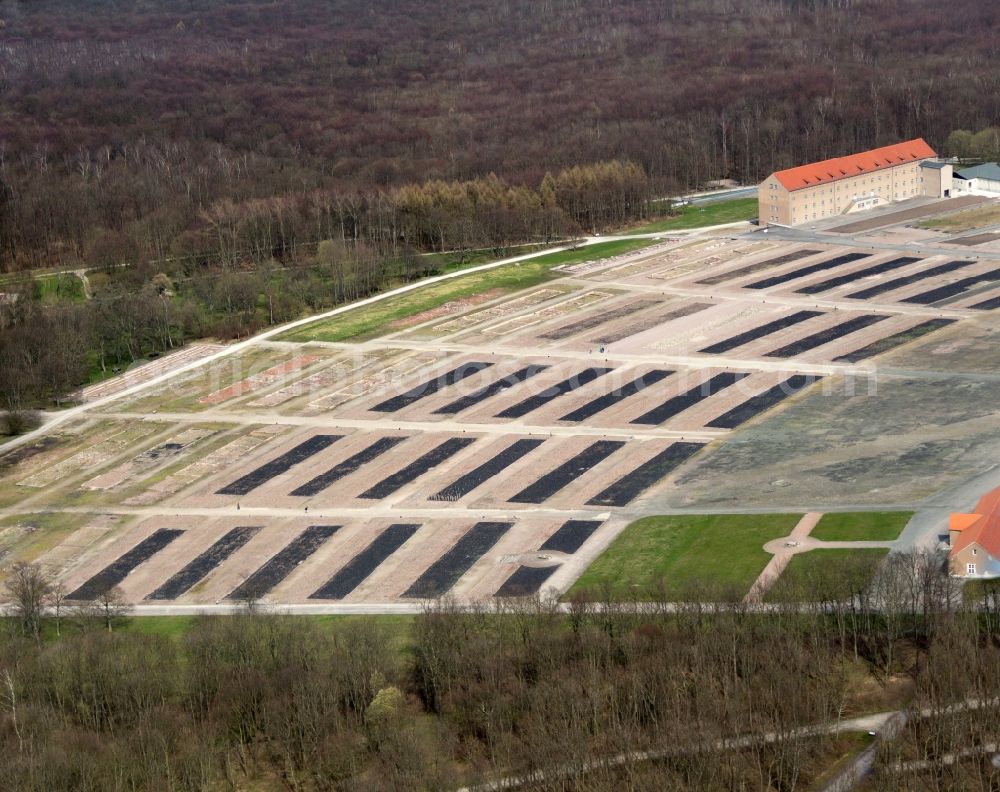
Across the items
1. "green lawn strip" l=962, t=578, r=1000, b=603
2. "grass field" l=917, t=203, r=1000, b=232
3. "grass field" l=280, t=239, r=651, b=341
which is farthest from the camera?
"grass field" l=917, t=203, r=1000, b=232

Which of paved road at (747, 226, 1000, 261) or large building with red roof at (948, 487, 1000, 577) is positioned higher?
paved road at (747, 226, 1000, 261)

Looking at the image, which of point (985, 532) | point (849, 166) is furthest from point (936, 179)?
point (985, 532)

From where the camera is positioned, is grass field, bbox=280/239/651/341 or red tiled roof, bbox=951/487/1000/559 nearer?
red tiled roof, bbox=951/487/1000/559

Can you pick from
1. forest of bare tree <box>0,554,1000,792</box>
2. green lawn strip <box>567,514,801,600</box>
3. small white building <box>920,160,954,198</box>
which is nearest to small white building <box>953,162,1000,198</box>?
small white building <box>920,160,954,198</box>

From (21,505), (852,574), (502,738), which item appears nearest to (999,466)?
(852,574)

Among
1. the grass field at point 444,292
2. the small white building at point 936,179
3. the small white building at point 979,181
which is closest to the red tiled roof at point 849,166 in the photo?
the small white building at point 936,179

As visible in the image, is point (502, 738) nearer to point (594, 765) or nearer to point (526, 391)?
point (594, 765)

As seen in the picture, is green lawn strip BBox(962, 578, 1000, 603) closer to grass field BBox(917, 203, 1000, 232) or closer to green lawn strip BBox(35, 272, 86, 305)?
grass field BBox(917, 203, 1000, 232)
